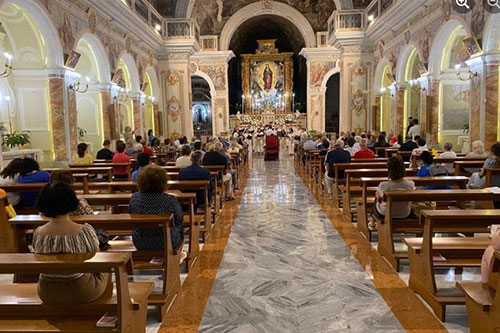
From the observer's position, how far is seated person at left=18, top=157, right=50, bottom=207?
5.67m

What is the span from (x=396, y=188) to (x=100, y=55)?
10.9m

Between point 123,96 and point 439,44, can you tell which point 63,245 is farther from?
point 123,96

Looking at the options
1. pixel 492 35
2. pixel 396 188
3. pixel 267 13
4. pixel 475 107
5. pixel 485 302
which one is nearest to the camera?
pixel 485 302

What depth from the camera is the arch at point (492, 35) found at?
916cm

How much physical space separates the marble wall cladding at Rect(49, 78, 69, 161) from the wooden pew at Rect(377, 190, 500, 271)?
8310mm

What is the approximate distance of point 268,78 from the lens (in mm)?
30125

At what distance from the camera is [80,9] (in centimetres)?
1125

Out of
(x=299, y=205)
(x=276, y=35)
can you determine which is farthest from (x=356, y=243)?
(x=276, y=35)

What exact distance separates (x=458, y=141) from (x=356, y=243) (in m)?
9.31

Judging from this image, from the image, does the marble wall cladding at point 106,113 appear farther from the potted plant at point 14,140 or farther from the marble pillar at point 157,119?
the marble pillar at point 157,119

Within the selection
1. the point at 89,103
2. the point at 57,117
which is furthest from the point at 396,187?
the point at 89,103

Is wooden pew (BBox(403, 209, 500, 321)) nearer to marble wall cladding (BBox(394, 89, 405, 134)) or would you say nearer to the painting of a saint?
marble wall cladding (BBox(394, 89, 405, 134))

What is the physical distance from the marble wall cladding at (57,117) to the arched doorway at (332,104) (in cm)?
2335

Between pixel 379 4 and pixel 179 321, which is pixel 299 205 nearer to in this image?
pixel 179 321
